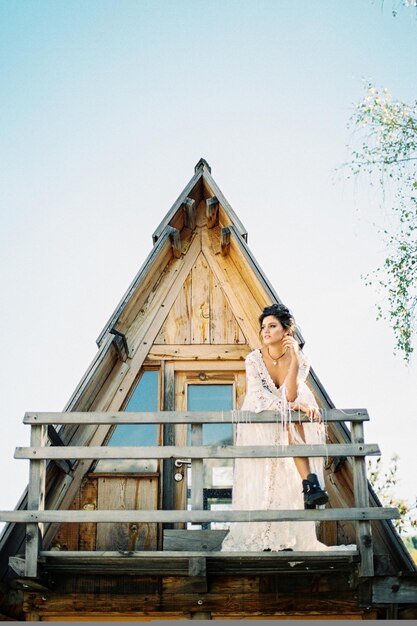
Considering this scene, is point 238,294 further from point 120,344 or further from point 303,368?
point 303,368

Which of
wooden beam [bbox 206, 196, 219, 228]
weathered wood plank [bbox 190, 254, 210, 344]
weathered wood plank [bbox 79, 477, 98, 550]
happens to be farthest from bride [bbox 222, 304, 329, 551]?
wooden beam [bbox 206, 196, 219, 228]

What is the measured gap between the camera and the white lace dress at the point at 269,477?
8.20 meters

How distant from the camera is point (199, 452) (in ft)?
25.9

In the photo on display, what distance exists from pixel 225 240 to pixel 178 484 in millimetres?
2670

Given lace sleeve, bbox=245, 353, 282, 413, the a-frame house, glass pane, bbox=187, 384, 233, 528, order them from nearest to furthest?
the a-frame house < lace sleeve, bbox=245, 353, 282, 413 < glass pane, bbox=187, 384, 233, 528

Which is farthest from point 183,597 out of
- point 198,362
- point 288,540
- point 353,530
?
point 198,362

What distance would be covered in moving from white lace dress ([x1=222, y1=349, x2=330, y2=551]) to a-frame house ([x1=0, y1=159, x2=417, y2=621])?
21 cm

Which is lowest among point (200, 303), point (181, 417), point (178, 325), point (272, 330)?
point (181, 417)

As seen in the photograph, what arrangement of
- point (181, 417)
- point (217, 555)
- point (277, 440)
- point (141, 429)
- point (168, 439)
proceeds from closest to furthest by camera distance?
point (217, 555)
point (181, 417)
point (277, 440)
point (168, 439)
point (141, 429)

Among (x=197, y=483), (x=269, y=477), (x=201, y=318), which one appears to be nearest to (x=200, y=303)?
(x=201, y=318)

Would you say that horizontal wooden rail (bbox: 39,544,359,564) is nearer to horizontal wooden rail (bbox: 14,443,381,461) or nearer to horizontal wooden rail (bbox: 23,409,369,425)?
horizontal wooden rail (bbox: 14,443,381,461)

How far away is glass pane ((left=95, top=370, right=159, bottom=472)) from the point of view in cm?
953

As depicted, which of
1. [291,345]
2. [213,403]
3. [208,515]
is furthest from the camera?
[213,403]

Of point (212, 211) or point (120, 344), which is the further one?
point (212, 211)
